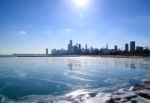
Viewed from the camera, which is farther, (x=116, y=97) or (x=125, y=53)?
(x=125, y=53)

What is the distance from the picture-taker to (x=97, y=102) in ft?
40.0

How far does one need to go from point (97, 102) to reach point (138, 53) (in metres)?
162

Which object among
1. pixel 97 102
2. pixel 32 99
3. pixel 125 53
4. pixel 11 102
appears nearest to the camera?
pixel 97 102

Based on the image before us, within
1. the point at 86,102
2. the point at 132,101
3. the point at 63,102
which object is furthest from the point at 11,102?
the point at 132,101

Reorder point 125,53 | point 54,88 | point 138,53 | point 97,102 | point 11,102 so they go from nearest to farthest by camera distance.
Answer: point 97,102
point 11,102
point 54,88
point 138,53
point 125,53

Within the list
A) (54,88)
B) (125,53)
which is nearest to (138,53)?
(125,53)

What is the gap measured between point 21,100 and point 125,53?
171067 mm

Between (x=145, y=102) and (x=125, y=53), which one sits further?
(x=125, y=53)

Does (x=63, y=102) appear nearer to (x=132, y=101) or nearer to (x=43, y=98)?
(x=43, y=98)

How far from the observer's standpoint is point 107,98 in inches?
500

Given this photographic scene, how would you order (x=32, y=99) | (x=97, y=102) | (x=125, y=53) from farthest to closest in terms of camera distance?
(x=125, y=53), (x=32, y=99), (x=97, y=102)

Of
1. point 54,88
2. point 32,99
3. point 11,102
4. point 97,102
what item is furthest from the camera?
point 54,88

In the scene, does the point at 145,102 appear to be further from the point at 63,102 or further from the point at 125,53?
the point at 125,53

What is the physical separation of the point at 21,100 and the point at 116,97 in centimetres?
690
